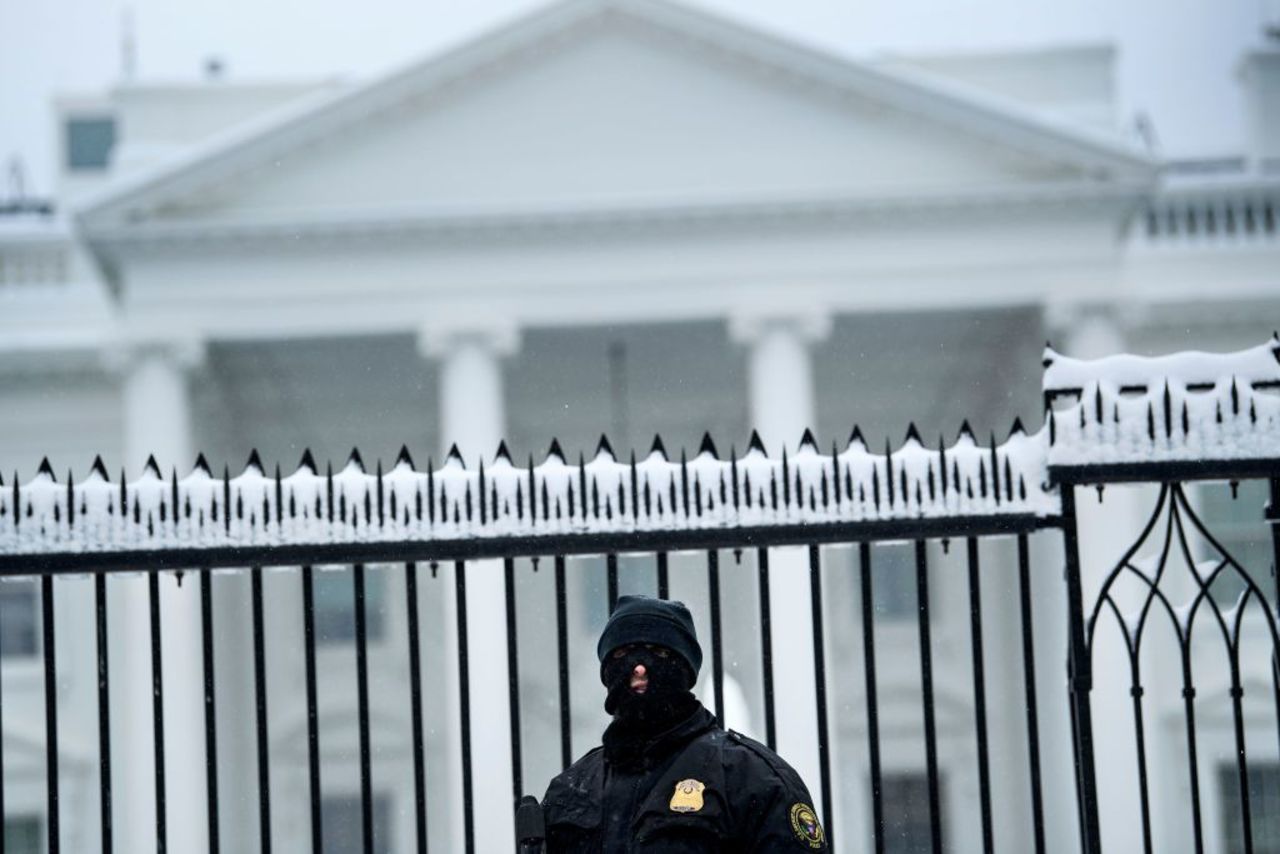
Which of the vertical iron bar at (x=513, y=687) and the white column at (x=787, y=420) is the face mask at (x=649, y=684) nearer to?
the vertical iron bar at (x=513, y=687)

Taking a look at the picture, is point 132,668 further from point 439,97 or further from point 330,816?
point 439,97

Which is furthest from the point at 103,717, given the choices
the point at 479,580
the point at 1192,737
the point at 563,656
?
the point at 479,580

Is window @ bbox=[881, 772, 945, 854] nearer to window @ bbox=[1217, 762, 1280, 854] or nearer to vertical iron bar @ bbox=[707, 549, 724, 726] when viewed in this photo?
window @ bbox=[1217, 762, 1280, 854]

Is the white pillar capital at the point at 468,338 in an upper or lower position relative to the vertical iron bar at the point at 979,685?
upper

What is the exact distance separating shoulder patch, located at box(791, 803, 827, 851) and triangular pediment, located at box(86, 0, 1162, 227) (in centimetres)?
1948

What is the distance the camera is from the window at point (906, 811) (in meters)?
25.6

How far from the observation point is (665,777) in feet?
13.4

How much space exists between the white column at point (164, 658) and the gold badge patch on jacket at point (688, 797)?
17.2 meters

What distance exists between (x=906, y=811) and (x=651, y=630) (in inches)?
883

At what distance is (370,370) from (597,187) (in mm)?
4756

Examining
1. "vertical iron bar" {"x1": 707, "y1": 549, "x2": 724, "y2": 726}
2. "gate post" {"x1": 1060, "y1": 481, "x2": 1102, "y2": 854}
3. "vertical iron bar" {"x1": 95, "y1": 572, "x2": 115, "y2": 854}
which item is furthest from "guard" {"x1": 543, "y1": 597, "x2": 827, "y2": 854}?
"vertical iron bar" {"x1": 95, "y1": 572, "x2": 115, "y2": 854}

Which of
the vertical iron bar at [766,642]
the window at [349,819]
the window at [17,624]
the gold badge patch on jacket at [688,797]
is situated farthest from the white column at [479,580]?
the gold badge patch on jacket at [688,797]

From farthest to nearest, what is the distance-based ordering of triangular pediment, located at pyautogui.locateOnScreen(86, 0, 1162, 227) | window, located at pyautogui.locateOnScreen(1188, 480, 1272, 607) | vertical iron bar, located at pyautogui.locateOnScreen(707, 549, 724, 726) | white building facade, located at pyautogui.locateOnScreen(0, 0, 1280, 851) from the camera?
window, located at pyautogui.locateOnScreen(1188, 480, 1272, 607), triangular pediment, located at pyautogui.locateOnScreen(86, 0, 1162, 227), white building facade, located at pyautogui.locateOnScreen(0, 0, 1280, 851), vertical iron bar, located at pyautogui.locateOnScreen(707, 549, 724, 726)

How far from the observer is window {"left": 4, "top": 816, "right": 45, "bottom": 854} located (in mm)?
24906
